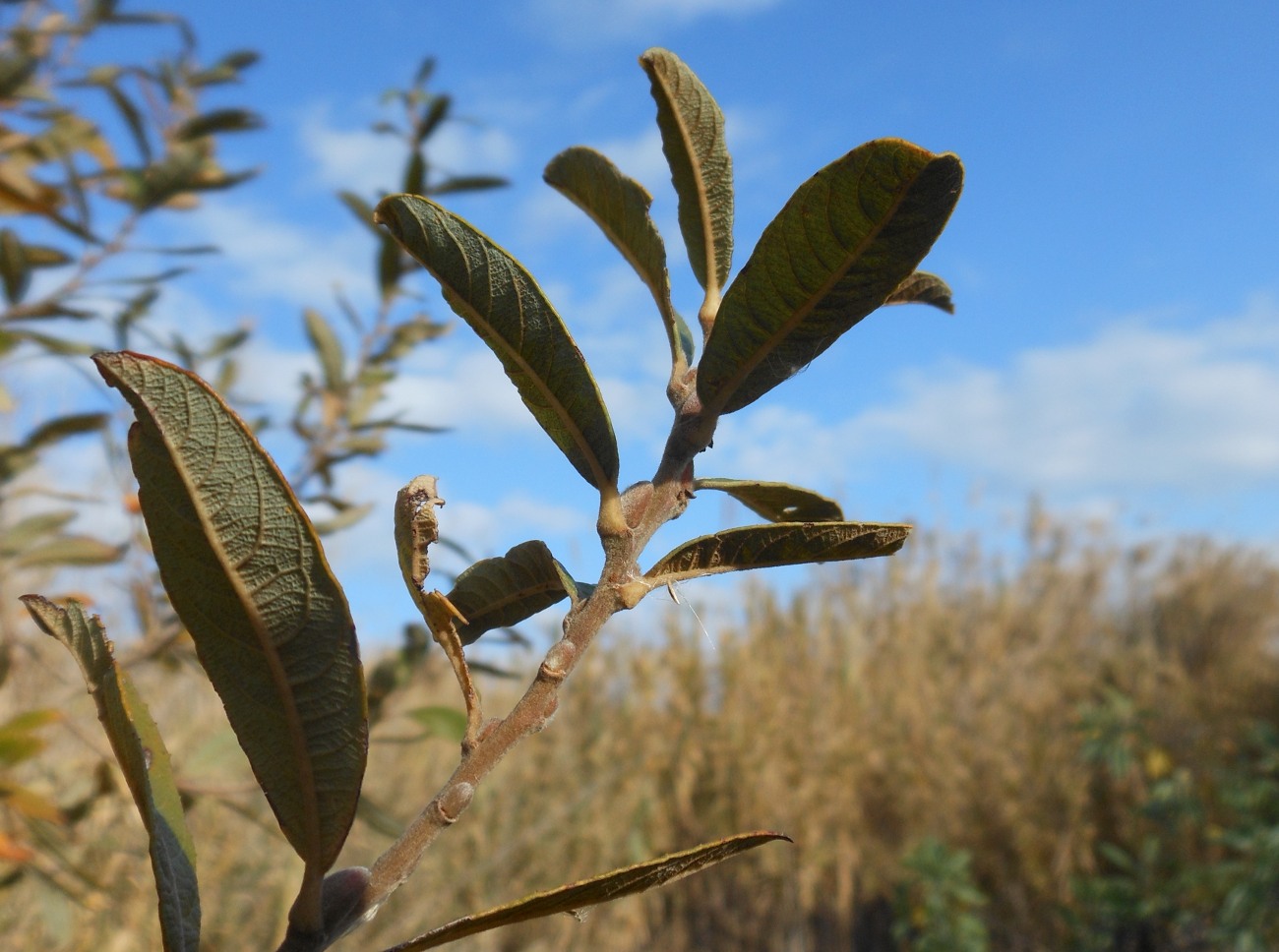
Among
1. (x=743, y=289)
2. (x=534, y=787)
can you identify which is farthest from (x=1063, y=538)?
(x=743, y=289)

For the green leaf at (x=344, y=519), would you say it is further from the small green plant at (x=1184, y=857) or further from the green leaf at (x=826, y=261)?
the small green plant at (x=1184, y=857)

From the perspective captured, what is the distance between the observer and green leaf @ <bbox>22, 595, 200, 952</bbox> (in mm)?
395

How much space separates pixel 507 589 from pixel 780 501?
18 centimetres

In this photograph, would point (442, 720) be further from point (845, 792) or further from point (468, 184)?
point (845, 792)

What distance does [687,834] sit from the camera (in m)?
4.34

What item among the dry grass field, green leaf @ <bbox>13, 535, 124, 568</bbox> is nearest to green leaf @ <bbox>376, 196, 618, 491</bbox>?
green leaf @ <bbox>13, 535, 124, 568</bbox>

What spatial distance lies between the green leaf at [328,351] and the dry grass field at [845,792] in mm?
1367

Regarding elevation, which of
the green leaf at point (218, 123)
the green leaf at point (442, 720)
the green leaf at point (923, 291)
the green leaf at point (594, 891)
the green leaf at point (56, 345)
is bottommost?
the green leaf at point (594, 891)

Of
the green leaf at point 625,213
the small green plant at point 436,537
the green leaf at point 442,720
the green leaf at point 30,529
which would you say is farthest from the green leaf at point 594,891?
the green leaf at point 30,529

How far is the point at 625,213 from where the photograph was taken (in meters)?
0.58

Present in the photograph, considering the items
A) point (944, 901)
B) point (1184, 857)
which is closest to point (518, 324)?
point (944, 901)

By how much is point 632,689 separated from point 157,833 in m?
4.34

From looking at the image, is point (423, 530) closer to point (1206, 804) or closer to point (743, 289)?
point (743, 289)

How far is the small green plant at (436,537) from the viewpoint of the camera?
0.38 m
